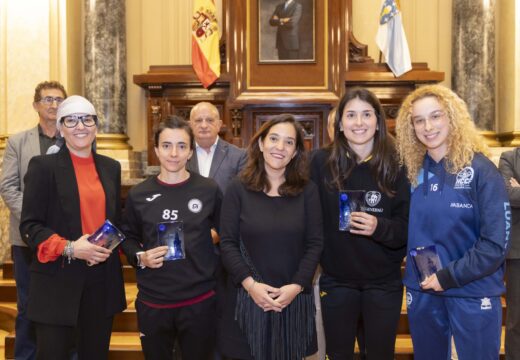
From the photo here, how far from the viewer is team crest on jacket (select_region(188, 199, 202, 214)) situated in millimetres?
3018

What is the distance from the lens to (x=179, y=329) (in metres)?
2.96

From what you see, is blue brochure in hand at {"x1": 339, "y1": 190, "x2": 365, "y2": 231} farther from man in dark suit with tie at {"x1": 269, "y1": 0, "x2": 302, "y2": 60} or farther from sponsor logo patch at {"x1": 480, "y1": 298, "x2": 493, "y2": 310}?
man in dark suit with tie at {"x1": 269, "y1": 0, "x2": 302, "y2": 60}

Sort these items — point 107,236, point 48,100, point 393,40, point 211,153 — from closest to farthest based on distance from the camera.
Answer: point 107,236 → point 48,100 → point 211,153 → point 393,40

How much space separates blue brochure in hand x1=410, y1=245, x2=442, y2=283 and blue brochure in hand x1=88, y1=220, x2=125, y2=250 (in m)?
1.37

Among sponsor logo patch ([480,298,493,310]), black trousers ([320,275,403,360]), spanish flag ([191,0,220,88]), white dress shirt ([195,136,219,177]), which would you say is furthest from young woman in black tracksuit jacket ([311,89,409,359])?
spanish flag ([191,0,220,88])

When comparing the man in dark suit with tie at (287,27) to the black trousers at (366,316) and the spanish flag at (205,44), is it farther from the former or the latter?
the black trousers at (366,316)

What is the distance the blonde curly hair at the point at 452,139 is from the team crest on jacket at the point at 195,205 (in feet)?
3.46

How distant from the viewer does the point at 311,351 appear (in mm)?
2906

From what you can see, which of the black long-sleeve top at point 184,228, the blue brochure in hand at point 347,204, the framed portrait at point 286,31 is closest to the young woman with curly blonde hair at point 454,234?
the blue brochure in hand at point 347,204

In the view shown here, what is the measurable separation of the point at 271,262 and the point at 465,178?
3.20 feet

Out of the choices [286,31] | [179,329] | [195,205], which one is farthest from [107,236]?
[286,31]

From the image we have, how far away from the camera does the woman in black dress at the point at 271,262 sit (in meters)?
2.84

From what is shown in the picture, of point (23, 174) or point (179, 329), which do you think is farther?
point (23, 174)

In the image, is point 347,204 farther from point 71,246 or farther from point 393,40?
point 393,40
